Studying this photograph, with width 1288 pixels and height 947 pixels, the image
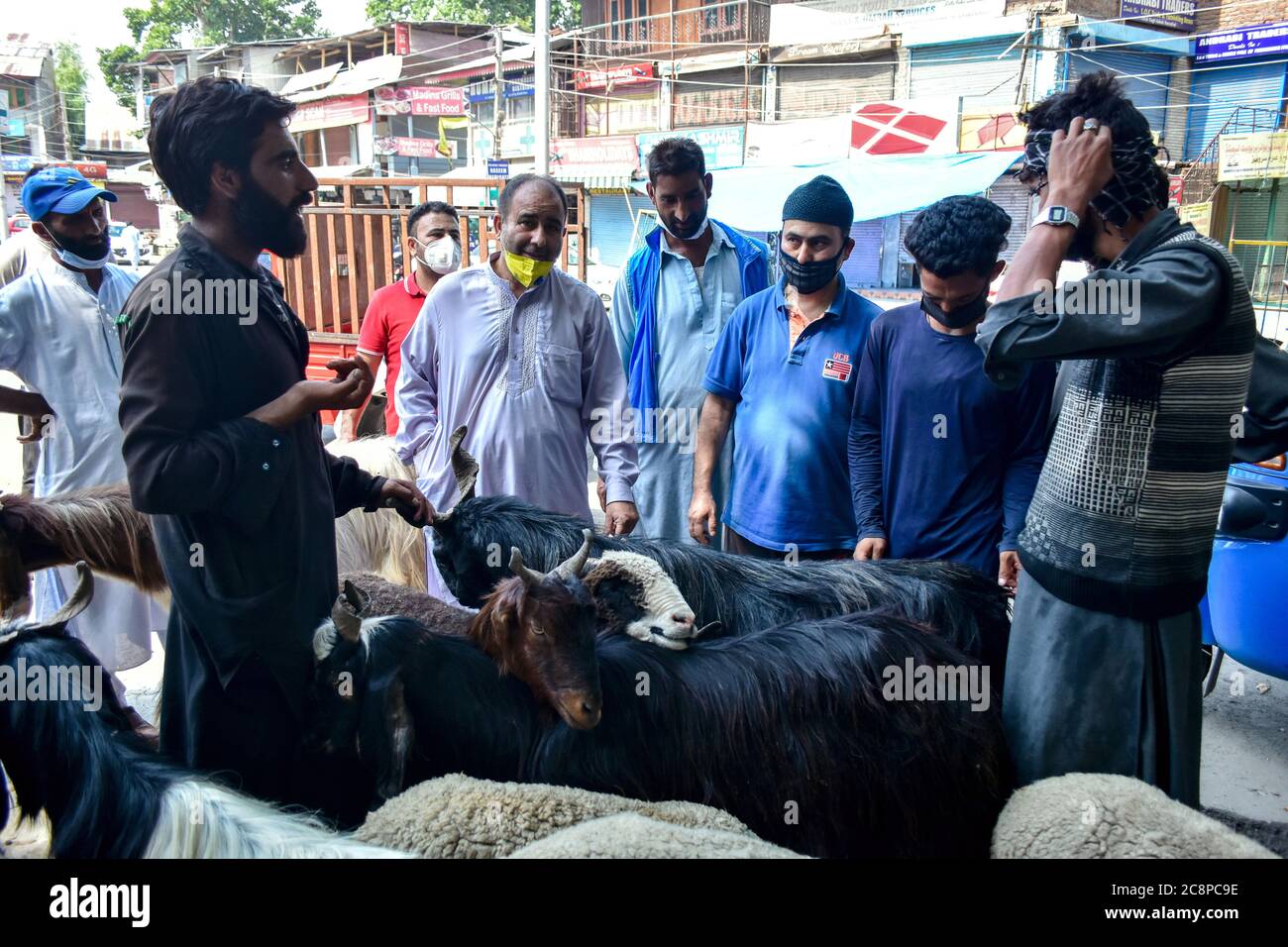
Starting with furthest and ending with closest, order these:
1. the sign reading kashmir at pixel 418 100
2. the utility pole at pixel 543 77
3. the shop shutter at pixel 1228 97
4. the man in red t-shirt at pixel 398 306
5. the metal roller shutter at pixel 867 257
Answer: the sign reading kashmir at pixel 418 100, the metal roller shutter at pixel 867 257, the shop shutter at pixel 1228 97, the utility pole at pixel 543 77, the man in red t-shirt at pixel 398 306

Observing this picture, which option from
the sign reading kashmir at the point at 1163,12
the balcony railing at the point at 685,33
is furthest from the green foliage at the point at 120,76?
the sign reading kashmir at the point at 1163,12

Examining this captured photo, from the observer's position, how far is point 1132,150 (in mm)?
2111

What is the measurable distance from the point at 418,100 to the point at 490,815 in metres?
26.9

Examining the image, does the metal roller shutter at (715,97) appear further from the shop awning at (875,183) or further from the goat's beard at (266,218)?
the goat's beard at (266,218)

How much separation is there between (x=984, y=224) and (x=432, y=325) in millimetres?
2054

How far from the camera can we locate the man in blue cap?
12.5ft

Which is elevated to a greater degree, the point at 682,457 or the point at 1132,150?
the point at 1132,150

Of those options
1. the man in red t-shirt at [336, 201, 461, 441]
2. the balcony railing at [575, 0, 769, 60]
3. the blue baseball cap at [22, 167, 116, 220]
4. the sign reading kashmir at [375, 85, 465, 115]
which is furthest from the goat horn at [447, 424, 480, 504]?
the sign reading kashmir at [375, 85, 465, 115]

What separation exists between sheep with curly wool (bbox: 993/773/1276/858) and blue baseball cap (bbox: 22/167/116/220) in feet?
13.9

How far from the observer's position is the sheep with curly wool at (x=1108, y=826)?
175 centimetres

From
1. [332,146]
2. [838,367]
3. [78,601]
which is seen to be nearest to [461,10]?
[332,146]

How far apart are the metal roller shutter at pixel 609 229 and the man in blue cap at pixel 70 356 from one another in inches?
993
